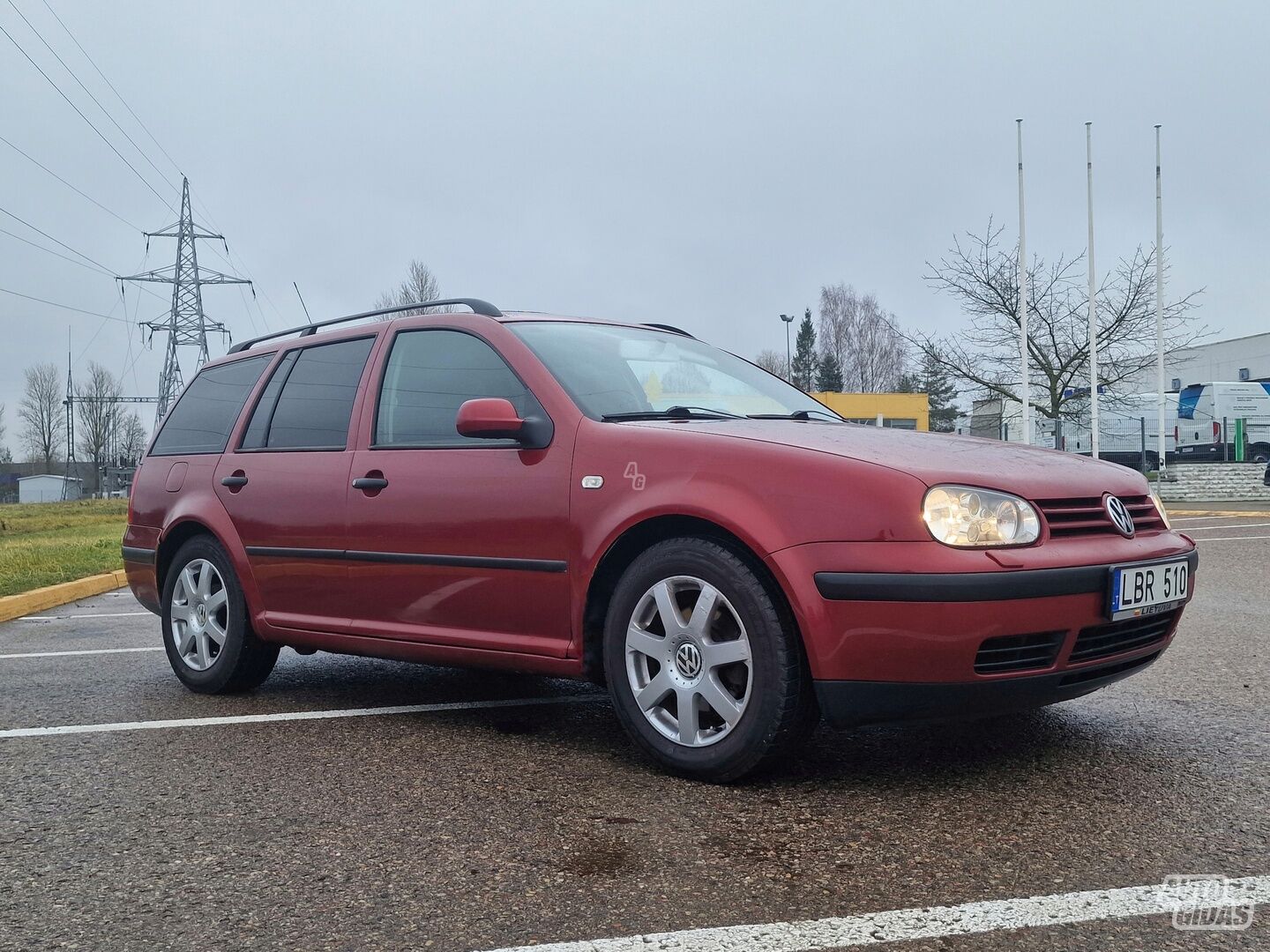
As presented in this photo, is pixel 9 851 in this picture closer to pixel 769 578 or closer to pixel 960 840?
pixel 769 578

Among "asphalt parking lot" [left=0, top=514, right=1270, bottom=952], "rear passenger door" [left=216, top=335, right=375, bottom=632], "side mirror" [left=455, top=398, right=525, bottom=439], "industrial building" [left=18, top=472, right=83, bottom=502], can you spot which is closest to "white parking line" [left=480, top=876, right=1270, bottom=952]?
"asphalt parking lot" [left=0, top=514, right=1270, bottom=952]

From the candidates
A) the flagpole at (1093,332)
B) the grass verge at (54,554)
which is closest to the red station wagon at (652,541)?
the grass verge at (54,554)

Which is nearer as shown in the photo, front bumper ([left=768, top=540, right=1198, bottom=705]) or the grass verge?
front bumper ([left=768, top=540, right=1198, bottom=705])

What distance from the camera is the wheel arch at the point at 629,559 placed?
3207mm

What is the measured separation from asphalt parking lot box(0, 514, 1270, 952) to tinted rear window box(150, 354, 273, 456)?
1.28m

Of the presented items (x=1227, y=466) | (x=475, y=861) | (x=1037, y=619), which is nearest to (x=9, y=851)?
(x=475, y=861)

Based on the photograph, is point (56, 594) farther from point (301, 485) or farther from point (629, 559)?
point (629, 559)

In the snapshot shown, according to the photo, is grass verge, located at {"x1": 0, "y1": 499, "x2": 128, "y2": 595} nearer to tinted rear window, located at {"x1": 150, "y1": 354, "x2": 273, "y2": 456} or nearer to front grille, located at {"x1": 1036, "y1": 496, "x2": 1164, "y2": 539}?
tinted rear window, located at {"x1": 150, "y1": 354, "x2": 273, "y2": 456}

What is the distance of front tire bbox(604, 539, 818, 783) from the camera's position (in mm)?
3076

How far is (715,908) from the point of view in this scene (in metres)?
2.33

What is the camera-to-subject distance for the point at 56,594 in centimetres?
948

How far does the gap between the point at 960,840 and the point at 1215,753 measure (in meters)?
1.26

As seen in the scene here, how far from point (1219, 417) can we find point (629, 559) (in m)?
33.7

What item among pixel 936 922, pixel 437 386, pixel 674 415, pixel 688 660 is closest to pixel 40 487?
pixel 437 386
